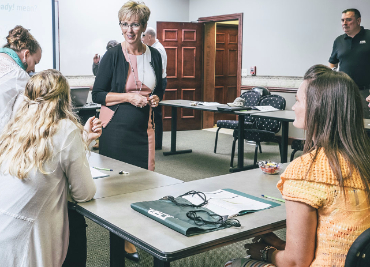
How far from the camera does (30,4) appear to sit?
5.63 meters

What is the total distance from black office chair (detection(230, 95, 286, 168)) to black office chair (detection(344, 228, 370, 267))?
381 centimetres

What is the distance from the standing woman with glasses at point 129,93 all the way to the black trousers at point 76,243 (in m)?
0.72

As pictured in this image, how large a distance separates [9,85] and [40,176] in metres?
0.88

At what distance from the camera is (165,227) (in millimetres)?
1351

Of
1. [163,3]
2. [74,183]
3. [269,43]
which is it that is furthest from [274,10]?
[74,183]

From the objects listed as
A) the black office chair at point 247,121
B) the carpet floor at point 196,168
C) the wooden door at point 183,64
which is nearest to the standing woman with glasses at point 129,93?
the carpet floor at point 196,168

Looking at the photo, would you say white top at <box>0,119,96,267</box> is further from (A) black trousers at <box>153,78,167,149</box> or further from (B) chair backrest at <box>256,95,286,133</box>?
(A) black trousers at <box>153,78,167,149</box>

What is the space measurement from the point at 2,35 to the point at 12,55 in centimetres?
355

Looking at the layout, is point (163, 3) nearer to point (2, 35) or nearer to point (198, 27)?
point (198, 27)

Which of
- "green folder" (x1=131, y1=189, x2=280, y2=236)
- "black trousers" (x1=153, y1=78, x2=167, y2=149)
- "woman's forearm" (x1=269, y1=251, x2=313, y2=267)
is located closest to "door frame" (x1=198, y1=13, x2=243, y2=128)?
"black trousers" (x1=153, y1=78, x2=167, y2=149)

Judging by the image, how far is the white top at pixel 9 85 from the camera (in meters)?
2.23

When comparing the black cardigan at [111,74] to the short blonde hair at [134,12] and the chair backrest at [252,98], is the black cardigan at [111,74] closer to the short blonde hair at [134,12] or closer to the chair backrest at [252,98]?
the short blonde hair at [134,12]

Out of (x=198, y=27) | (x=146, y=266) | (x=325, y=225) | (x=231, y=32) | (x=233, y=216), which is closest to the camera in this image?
(x=325, y=225)

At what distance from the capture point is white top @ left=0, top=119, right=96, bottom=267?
1.56 m
